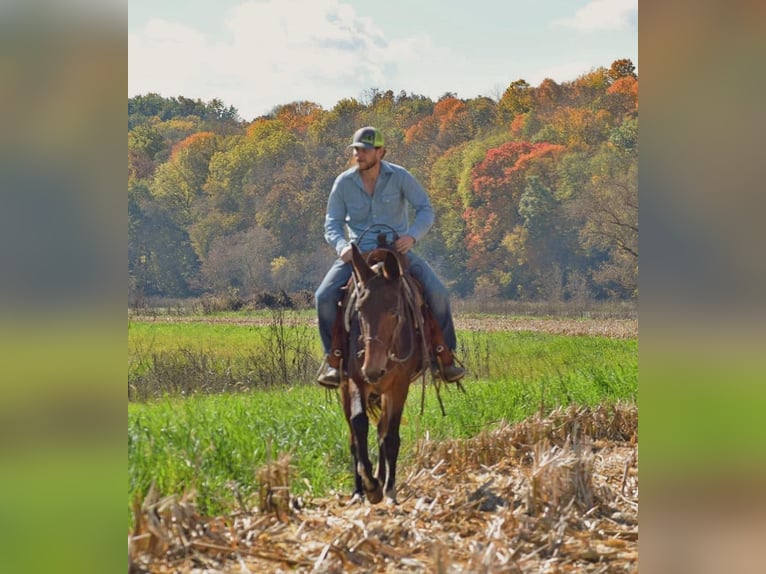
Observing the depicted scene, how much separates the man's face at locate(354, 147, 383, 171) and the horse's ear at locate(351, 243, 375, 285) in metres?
0.57

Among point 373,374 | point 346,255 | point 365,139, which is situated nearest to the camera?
point 373,374

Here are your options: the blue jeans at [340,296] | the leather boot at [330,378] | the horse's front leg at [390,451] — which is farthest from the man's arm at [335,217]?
the horse's front leg at [390,451]

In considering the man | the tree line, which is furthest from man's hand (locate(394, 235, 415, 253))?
the tree line

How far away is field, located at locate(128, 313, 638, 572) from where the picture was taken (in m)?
4.57

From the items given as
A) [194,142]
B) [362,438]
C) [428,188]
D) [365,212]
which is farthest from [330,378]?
[194,142]

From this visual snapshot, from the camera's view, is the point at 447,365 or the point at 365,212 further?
the point at 447,365

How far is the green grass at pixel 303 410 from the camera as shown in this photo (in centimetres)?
486

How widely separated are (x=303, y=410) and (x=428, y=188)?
6988mm

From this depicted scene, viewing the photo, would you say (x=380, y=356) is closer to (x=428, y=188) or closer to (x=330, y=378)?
(x=330, y=378)

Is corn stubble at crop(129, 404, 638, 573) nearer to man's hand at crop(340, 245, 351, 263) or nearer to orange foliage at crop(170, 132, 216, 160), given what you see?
man's hand at crop(340, 245, 351, 263)

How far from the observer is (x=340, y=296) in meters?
5.62

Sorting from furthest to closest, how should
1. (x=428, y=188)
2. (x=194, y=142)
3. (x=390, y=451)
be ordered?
1. (x=194, y=142)
2. (x=428, y=188)
3. (x=390, y=451)
